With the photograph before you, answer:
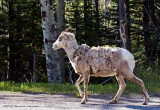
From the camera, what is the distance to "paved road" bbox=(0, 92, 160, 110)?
632 centimetres

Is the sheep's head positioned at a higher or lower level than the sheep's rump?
higher

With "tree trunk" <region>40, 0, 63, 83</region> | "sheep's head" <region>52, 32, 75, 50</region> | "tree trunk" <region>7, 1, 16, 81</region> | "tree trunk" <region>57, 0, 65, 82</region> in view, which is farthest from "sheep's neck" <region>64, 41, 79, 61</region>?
"tree trunk" <region>7, 1, 16, 81</region>

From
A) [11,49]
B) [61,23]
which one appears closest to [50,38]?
[61,23]

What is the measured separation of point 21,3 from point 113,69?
1260 cm

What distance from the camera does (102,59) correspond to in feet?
22.5

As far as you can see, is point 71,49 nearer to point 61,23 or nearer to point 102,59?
point 102,59

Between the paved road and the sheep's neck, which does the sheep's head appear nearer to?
the sheep's neck

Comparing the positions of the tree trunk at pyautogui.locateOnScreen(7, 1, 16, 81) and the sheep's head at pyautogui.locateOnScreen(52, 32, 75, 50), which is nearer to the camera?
the sheep's head at pyautogui.locateOnScreen(52, 32, 75, 50)

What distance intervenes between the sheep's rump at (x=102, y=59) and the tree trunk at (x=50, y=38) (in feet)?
16.3

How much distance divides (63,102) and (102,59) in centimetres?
156

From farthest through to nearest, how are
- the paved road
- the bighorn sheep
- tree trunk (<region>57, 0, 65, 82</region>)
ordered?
1. tree trunk (<region>57, 0, 65, 82</region>)
2. the bighorn sheep
3. the paved road

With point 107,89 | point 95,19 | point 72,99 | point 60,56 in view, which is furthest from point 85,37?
point 72,99

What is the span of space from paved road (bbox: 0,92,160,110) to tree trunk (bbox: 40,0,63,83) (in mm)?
3688

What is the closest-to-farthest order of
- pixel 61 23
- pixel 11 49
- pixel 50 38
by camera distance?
pixel 50 38, pixel 61 23, pixel 11 49
